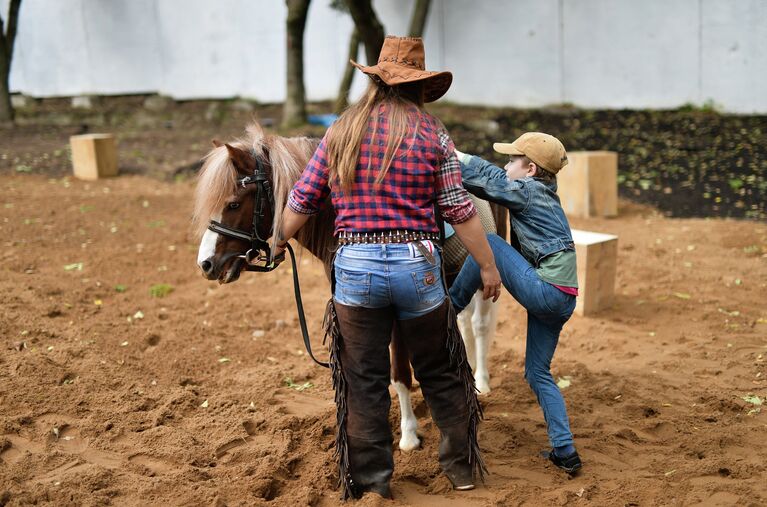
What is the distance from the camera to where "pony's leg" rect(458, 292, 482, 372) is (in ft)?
15.8

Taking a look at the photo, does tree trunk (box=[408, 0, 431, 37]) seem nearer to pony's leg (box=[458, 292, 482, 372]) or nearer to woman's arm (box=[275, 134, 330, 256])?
pony's leg (box=[458, 292, 482, 372])

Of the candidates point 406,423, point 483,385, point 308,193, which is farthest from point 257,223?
point 483,385

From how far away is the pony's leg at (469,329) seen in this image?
190 inches

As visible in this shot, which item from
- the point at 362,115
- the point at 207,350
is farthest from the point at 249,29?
the point at 362,115

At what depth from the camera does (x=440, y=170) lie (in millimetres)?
3010

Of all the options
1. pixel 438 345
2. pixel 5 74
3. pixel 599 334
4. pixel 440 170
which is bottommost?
pixel 599 334

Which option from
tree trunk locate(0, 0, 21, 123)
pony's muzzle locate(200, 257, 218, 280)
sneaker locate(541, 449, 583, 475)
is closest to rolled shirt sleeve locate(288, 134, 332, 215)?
pony's muzzle locate(200, 257, 218, 280)

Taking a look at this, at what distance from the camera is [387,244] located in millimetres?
3012

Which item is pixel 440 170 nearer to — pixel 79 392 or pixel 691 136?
pixel 79 392

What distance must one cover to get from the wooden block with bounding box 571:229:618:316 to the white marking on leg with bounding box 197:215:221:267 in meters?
3.26

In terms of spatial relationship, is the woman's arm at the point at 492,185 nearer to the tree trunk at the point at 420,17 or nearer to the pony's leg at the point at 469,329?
the pony's leg at the point at 469,329

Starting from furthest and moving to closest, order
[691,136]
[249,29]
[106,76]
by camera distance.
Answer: [106,76] < [249,29] < [691,136]

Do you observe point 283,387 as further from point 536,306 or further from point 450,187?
point 450,187

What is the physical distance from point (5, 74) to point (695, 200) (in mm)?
12288
